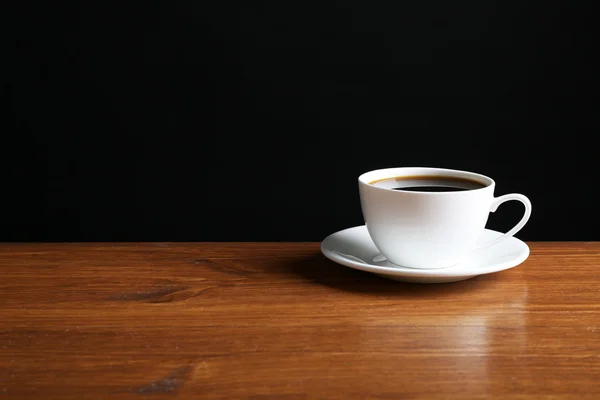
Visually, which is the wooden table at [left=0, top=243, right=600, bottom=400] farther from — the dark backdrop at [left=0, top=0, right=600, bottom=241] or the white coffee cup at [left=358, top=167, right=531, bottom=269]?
the dark backdrop at [left=0, top=0, right=600, bottom=241]

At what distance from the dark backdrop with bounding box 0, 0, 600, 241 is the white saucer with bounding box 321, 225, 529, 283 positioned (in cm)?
86

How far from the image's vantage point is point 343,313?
0.71 metres

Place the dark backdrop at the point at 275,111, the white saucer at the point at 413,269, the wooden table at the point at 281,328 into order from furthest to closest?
the dark backdrop at the point at 275,111 < the white saucer at the point at 413,269 < the wooden table at the point at 281,328

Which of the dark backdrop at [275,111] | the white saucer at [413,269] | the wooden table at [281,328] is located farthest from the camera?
the dark backdrop at [275,111]

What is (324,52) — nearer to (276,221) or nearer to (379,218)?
(276,221)

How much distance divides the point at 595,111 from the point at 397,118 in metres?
0.47

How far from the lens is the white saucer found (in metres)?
0.76

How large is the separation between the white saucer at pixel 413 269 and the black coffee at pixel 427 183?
0.27ft

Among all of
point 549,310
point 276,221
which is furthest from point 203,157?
point 549,310

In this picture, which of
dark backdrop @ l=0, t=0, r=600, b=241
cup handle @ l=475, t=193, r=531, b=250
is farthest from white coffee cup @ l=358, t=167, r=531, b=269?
dark backdrop @ l=0, t=0, r=600, b=241

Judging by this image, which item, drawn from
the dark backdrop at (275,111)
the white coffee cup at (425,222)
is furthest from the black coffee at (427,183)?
the dark backdrop at (275,111)

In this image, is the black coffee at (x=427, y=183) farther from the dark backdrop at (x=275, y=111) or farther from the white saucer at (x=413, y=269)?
the dark backdrop at (x=275, y=111)

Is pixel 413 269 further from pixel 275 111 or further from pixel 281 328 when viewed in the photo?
pixel 275 111

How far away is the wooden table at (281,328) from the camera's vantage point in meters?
0.57
